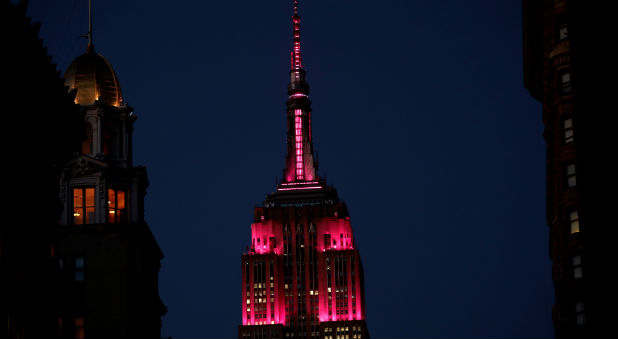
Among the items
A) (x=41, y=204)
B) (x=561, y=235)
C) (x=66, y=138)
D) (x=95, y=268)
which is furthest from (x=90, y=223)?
(x=561, y=235)

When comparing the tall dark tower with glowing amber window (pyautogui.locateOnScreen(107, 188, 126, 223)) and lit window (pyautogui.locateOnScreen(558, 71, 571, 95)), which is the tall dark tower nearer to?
glowing amber window (pyautogui.locateOnScreen(107, 188, 126, 223))

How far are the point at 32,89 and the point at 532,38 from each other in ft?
135

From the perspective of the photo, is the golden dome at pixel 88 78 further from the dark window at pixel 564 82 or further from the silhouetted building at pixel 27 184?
the dark window at pixel 564 82

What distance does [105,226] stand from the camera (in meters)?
87.8

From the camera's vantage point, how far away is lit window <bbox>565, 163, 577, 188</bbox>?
266 feet

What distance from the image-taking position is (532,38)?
94.6 meters

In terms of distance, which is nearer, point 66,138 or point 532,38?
point 66,138

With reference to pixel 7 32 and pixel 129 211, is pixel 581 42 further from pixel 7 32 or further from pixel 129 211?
pixel 129 211

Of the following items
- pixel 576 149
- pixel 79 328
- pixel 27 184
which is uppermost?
pixel 576 149

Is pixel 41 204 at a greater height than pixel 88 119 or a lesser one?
lesser

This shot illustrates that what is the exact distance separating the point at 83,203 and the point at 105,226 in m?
3.63

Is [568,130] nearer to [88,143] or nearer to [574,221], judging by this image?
[574,221]

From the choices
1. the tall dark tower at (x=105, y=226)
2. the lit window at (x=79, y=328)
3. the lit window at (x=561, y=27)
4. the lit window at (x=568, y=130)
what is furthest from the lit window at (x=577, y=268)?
the lit window at (x=79, y=328)

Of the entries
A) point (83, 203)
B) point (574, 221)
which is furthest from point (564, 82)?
point (83, 203)
